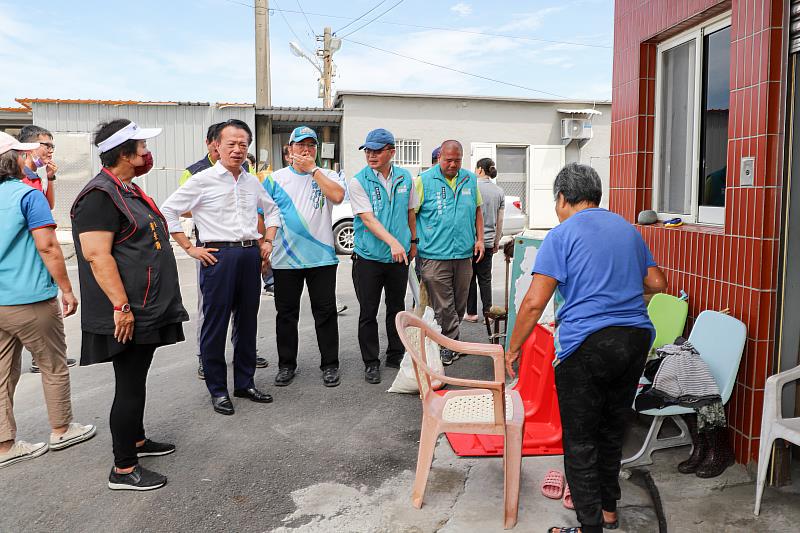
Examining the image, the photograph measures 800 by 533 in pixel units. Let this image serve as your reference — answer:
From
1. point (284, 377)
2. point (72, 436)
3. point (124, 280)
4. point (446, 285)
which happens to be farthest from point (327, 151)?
point (124, 280)

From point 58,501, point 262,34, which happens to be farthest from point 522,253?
point 262,34

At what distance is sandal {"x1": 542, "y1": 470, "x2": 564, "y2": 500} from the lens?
3.29 metres

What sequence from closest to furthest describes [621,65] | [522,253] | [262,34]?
[621,65] < [522,253] < [262,34]

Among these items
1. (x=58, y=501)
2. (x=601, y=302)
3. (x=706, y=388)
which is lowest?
(x=58, y=501)

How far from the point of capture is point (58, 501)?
3.37 m

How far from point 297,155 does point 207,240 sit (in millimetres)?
1001

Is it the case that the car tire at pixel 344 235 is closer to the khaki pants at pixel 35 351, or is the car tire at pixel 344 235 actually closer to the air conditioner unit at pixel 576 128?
the air conditioner unit at pixel 576 128

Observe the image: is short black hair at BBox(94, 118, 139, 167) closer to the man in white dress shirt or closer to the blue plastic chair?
the man in white dress shirt

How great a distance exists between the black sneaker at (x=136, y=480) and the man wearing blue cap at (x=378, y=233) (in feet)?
6.73

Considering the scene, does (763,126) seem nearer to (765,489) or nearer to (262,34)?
(765,489)

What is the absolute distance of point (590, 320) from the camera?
2.70 meters

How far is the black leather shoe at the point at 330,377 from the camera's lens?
16.9 ft

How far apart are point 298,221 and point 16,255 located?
1910 millimetres

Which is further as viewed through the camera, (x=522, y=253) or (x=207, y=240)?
(x=522, y=253)
